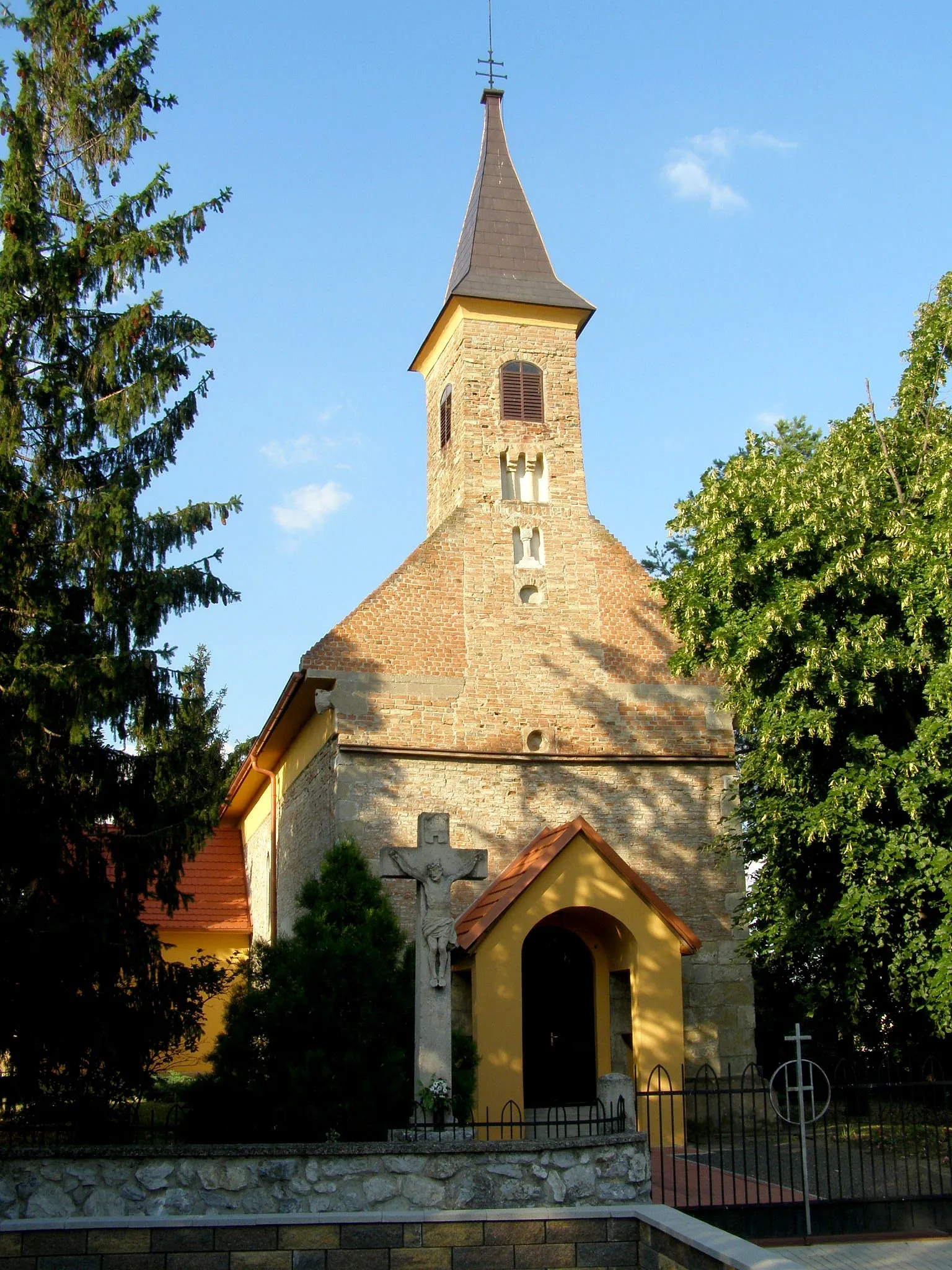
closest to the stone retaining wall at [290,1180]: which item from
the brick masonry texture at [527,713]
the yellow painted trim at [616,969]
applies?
the yellow painted trim at [616,969]

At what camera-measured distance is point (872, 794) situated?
13172mm

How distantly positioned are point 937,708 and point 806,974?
531cm

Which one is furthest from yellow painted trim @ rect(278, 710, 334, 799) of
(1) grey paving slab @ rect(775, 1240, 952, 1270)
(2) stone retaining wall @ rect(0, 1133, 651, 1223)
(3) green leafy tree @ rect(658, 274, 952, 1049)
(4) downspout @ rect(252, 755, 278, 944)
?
(1) grey paving slab @ rect(775, 1240, 952, 1270)

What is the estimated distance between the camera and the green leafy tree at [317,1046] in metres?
11.5

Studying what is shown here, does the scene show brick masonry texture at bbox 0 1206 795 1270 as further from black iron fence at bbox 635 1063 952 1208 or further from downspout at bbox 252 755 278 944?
downspout at bbox 252 755 278 944

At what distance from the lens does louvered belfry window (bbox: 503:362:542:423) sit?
18797mm

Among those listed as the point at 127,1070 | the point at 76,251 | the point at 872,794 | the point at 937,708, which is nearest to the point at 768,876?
the point at 872,794

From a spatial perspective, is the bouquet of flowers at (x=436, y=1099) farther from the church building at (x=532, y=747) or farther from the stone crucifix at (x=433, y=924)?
the church building at (x=532, y=747)

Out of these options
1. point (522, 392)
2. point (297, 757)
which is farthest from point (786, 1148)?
point (522, 392)

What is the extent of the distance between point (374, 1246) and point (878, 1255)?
385 cm

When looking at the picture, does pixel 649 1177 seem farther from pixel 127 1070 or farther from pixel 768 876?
pixel 768 876

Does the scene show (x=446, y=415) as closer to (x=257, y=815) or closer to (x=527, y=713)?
(x=527, y=713)

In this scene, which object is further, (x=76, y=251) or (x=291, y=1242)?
(x=76, y=251)

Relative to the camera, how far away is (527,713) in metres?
16.8
